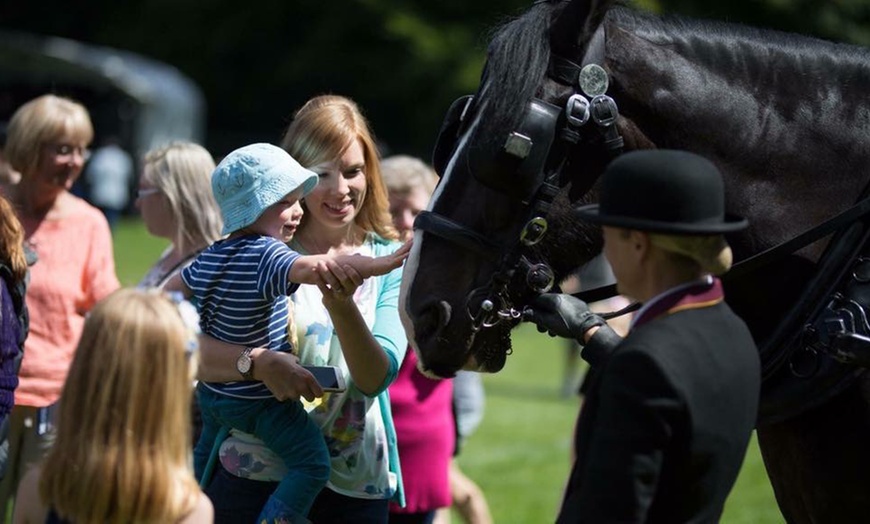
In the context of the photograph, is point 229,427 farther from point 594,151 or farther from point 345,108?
point 594,151

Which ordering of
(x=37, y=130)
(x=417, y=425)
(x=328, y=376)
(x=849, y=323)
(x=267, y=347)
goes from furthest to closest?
(x=37, y=130), (x=417, y=425), (x=267, y=347), (x=328, y=376), (x=849, y=323)

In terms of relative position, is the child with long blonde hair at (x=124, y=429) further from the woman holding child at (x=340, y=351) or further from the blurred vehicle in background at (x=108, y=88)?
the blurred vehicle in background at (x=108, y=88)

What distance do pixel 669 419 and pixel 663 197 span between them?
0.46m

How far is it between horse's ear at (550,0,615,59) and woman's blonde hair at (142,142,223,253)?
2346 mm

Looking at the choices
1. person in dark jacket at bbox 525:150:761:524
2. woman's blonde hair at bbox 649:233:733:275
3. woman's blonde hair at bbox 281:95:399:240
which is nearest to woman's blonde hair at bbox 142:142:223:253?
woman's blonde hair at bbox 281:95:399:240

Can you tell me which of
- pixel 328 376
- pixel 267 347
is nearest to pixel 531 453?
pixel 267 347

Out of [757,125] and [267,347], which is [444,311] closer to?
[267,347]

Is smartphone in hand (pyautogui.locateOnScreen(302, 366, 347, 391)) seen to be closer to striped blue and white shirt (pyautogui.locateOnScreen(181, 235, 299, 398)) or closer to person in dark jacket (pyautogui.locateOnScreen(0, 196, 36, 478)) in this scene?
striped blue and white shirt (pyautogui.locateOnScreen(181, 235, 299, 398))

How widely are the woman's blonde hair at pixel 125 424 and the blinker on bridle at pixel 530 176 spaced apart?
3.09 ft

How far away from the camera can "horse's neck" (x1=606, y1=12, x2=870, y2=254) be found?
3.83 meters

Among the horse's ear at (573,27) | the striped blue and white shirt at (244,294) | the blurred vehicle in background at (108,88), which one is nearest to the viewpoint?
the horse's ear at (573,27)

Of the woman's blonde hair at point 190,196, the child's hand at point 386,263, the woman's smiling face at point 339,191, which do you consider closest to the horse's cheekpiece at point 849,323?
the child's hand at point 386,263

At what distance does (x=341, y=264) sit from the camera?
3.70 metres

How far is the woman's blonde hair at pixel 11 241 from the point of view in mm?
4605
